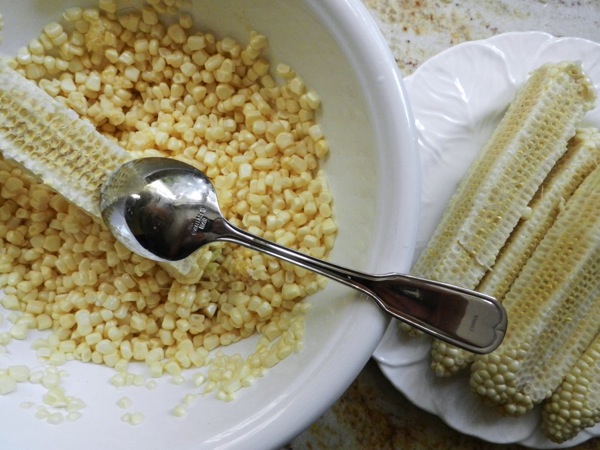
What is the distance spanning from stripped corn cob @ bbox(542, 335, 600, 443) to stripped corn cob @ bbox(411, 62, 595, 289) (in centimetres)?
22

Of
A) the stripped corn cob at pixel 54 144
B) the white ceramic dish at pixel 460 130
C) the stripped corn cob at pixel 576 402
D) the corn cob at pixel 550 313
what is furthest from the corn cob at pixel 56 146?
the stripped corn cob at pixel 576 402

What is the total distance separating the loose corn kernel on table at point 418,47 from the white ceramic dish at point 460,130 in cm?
7

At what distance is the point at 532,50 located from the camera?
1055 millimetres

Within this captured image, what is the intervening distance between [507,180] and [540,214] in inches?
3.5

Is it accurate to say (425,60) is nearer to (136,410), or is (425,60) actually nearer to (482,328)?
(482,328)

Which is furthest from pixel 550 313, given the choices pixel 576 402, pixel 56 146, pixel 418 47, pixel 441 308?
pixel 56 146

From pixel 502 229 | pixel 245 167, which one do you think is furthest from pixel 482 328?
pixel 245 167

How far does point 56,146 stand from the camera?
2.76 ft

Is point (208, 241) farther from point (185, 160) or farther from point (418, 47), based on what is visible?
point (418, 47)

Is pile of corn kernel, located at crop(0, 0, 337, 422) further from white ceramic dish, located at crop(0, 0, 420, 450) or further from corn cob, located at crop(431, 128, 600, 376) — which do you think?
corn cob, located at crop(431, 128, 600, 376)

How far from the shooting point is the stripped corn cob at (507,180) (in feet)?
3.15

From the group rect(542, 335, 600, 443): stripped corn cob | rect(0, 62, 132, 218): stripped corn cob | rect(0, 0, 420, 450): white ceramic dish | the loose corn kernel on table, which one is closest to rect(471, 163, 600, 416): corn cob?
rect(542, 335, 600, 443): stripped corn cob

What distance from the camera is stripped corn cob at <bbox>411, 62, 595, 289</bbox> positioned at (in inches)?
37.8

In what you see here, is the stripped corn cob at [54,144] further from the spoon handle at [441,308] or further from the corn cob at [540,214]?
the corn cob at [540,214]
